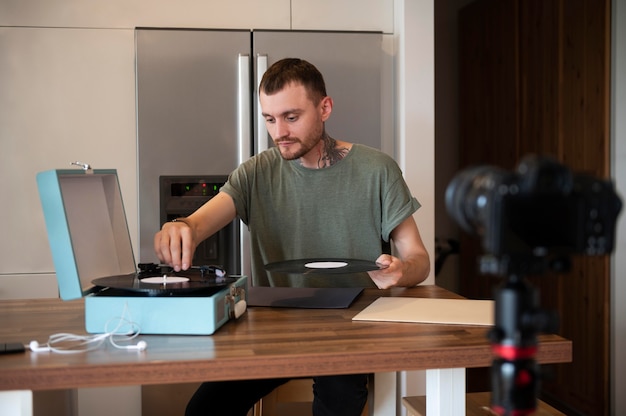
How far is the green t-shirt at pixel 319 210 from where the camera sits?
2332 mm

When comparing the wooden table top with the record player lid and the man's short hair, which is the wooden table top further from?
the man's short hair

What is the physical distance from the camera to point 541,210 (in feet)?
2.72

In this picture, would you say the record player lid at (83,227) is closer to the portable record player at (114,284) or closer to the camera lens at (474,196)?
the portable record player at (114,284)

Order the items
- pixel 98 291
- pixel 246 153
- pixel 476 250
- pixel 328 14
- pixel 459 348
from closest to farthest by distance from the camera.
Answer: pixel 459 348, pixel 98 291, pixel 246 153, pixel 328 14, pixel 476 250

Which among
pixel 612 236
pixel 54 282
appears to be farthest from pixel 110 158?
pixel 612 236

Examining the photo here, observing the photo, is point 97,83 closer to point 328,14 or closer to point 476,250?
point 328,14

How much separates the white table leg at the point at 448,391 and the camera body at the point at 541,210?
64cm

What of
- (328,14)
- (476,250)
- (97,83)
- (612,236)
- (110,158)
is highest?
(328,14)

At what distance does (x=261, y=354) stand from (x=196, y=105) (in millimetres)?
1886

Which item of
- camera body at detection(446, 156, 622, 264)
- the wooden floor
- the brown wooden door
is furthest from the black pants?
the brown wooden door

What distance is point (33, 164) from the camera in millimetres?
3070

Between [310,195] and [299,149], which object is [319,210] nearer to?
[310,195]

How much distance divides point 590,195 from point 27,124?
269cm

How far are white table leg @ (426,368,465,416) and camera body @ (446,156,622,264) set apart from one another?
0.64 m
